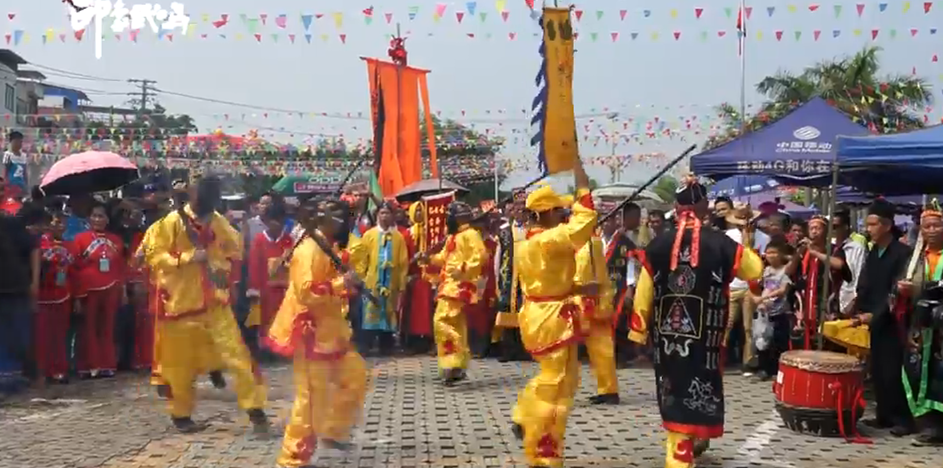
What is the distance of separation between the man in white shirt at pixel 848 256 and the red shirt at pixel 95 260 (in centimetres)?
658

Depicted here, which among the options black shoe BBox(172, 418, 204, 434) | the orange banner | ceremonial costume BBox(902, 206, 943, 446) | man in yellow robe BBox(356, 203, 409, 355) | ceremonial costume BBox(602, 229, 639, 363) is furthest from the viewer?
the orange banner

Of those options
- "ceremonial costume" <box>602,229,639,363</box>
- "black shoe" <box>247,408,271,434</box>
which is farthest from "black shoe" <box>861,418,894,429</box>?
"black shoe" <box>247,408,271,434</box>

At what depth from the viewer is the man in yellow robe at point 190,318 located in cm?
692

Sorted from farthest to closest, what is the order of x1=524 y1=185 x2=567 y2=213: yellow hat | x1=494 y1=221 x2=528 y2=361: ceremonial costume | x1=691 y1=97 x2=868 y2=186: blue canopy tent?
1. x1=494 y1=221 x2=528 y2=361: ceremonial costume
2. x1=691 y1=97 x2=868 y2=186: blue canopy tent
3. x1=524 y1=185 x2=567 y2=213: yellow hat

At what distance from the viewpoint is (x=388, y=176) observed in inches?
465

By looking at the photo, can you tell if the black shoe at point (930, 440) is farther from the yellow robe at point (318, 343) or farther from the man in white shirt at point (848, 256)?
the yellow robe at point (318, 343)

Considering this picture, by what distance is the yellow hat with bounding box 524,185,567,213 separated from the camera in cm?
595

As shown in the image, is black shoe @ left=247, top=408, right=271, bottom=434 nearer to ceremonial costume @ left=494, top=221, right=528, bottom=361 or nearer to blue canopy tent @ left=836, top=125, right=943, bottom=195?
ceremonial costume @ left=494, top=221, right=528, bottom=361

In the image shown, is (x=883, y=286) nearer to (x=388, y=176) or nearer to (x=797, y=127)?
(x=797, y=127)

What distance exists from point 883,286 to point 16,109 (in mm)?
31517

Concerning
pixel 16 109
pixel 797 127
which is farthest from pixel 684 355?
pixel 16 109

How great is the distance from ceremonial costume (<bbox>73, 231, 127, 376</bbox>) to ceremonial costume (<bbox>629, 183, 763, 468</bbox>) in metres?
5.84

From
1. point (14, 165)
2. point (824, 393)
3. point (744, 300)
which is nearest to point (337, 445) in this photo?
point (824, 393)

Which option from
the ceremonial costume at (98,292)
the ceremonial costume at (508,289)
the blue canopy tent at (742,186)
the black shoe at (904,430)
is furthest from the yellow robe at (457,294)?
the blue canopy tent at (742,186)
